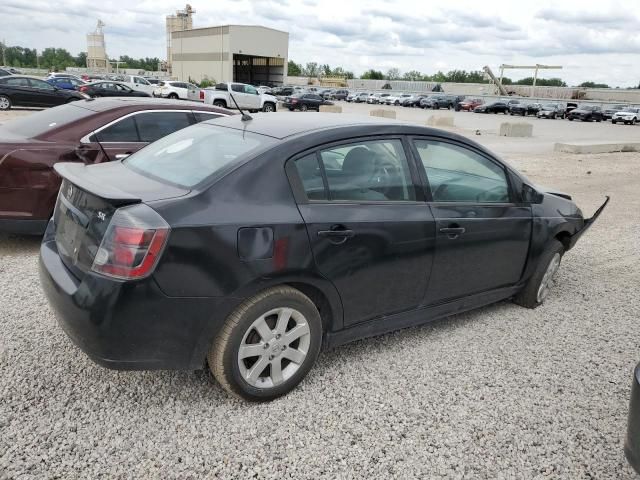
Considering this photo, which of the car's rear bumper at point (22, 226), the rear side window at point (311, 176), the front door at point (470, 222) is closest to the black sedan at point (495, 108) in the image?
the front door at point (470, 222)

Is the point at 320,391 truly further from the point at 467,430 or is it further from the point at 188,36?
the point at 188,36

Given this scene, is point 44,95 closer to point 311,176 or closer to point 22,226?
point 22,226

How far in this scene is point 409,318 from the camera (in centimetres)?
371

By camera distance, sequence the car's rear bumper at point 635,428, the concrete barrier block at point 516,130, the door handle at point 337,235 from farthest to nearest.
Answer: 1. the concrete barrier block at point 516,130
2. the door handle at point 337,235
3. the car's rear bumper at point 635,428

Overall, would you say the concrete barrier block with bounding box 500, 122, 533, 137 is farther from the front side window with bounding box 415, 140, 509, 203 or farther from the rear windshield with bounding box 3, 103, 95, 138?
the front side window with bounding box 415, 140, 509, 203

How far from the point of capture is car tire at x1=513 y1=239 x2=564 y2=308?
4566mm

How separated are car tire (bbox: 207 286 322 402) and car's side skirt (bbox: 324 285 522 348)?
0.21 meters

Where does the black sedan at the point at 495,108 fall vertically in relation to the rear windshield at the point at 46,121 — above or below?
below

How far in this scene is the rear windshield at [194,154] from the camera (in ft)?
10.2

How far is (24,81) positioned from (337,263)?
89.7 feet

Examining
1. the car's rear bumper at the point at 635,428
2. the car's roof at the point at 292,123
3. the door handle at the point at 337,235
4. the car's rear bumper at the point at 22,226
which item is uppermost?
the car's roof at the point at 292,123

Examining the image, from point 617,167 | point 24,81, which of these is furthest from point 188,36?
point 617,167

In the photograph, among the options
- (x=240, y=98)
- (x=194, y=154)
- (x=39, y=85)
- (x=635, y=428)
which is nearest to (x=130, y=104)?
(x=194, y=154)

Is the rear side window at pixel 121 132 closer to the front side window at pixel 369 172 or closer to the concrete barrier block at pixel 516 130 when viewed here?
the front side window at pixel 369 172
